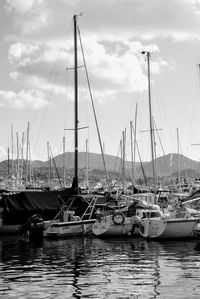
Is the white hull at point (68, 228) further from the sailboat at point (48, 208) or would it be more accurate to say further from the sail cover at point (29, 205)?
the sail cover at point (29, 205)

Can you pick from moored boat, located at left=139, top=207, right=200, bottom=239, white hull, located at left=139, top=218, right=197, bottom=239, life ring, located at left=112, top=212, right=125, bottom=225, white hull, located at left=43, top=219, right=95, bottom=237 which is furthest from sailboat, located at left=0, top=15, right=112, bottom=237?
white hull, located at left=139, top=218, right=197, bottom=239

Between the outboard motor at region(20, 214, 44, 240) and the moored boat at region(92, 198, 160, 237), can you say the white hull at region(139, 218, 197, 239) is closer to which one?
the moored boat at region(92, 198, 160, 237)

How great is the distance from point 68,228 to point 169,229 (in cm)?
730

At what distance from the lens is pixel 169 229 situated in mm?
33938

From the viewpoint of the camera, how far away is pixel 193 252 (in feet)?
88.2

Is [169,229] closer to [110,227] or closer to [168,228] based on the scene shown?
[168,228]

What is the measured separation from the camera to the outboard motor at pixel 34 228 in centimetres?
3378

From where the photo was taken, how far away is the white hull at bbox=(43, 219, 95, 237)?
115 ft

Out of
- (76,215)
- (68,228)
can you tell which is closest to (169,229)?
(68,228)

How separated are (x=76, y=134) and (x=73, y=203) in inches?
236

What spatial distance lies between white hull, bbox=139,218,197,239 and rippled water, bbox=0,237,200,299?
1752mm

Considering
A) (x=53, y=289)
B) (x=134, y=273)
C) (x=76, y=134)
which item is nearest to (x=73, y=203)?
(x=76, y=134)

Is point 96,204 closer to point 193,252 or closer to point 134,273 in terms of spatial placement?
point 193,252

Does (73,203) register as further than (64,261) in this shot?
Yes
